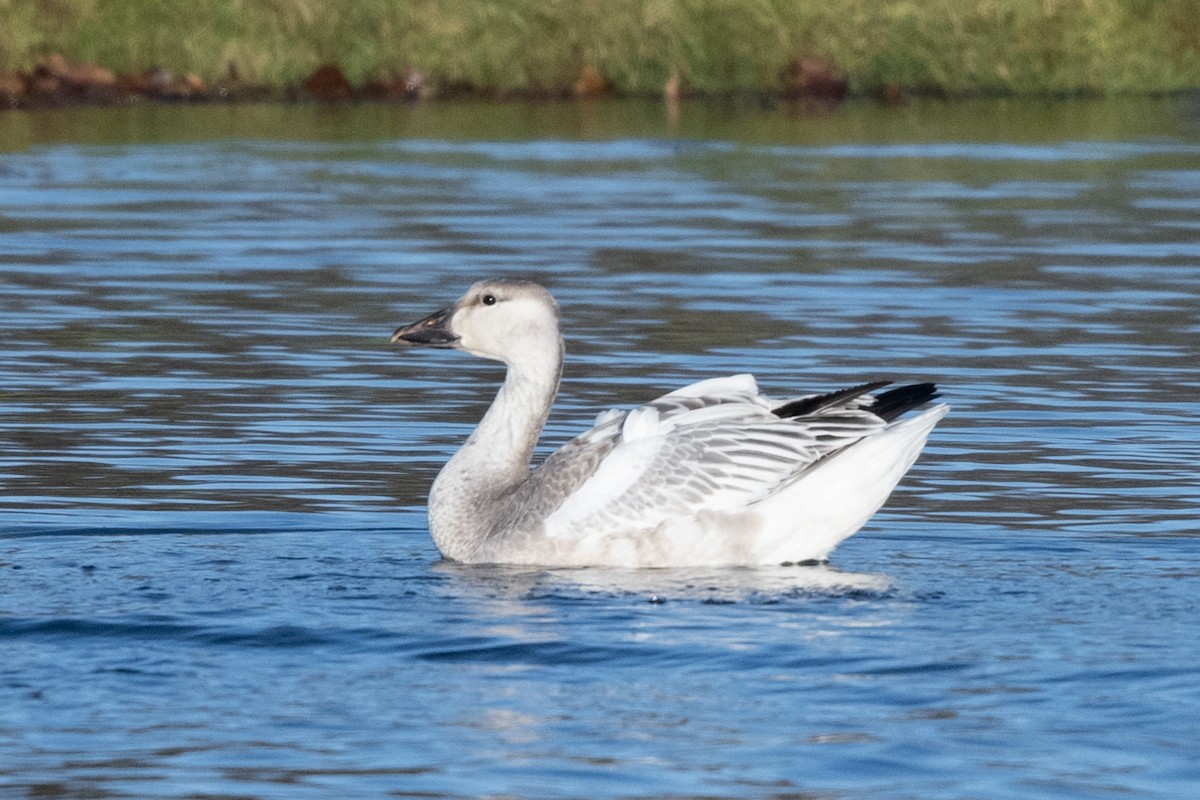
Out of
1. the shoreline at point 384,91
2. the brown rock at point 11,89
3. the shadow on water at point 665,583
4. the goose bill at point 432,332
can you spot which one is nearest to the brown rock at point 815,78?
the shoreline at point 384,91

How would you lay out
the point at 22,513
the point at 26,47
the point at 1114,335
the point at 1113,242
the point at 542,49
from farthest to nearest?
the point at 542,49 → the point at 26,47 → the point at 1113,242 → the point at 1114,335 → the point at 22,513

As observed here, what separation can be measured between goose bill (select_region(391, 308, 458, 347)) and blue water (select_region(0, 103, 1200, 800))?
2.77 feet

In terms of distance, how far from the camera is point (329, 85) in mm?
43969

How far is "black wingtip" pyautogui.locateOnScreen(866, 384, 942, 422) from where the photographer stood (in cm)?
984

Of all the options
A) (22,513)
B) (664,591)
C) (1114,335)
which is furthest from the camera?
(1114,335)

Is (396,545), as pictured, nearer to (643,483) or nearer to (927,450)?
(643,483)

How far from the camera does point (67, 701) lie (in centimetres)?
756

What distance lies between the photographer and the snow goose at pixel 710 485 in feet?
31.6

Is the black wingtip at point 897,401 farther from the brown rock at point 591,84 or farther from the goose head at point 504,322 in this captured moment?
the brown rock at point 591,84

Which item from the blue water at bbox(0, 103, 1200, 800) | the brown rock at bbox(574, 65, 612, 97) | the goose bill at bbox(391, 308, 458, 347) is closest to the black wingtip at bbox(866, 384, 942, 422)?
the blue water at bbox(0, 103, 1200, 800)

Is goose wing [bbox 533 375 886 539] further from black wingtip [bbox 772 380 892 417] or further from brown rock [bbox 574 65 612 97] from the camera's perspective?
brown rock [bbox 574 65 612 97]

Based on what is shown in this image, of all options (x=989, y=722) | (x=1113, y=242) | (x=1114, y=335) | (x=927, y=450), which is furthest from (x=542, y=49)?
(x=989, y=722)

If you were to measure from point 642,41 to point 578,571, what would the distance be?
118 feet

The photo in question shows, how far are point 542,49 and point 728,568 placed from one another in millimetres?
35758
